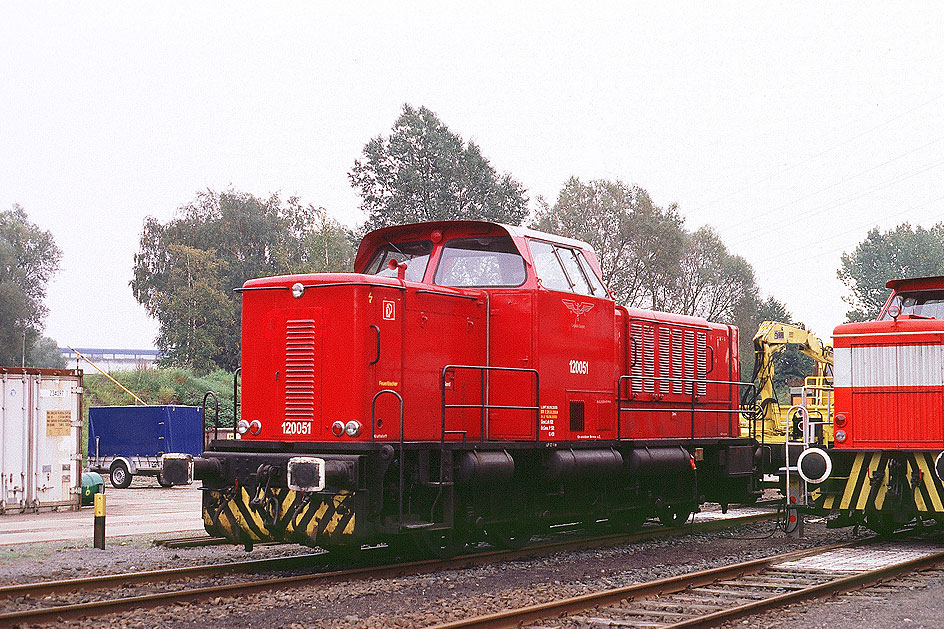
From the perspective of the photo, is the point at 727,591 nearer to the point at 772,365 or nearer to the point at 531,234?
the point at 531,234

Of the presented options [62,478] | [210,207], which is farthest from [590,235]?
[62,478]

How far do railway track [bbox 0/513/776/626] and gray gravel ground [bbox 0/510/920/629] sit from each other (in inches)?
8.4

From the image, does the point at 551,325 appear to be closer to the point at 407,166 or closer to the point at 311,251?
the point at 407,166

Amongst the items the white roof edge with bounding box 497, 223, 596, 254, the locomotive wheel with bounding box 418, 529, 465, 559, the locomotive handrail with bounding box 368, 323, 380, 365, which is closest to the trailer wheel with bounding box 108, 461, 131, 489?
the locomotive wheel with bounding box 418, 529, 465, 559

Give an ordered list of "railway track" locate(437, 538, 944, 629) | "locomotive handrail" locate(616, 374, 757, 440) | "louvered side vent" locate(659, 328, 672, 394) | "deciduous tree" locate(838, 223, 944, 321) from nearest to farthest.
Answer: "railway track" locate(437, 538, 944, 629) → "locomotive handrail" locate(616, 374, 757, 440) → "louvered side vent" locate(659, 328, 672, 394) → "deciduous tree" locate(838, 223, 944, 321)

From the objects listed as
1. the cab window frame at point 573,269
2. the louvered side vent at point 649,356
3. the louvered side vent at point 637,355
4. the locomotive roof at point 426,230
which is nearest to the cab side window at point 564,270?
the cab window frame at point 573,269

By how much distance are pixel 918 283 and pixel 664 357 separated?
11.0 feet

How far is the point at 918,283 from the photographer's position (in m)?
12.5

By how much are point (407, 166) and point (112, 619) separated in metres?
39.6

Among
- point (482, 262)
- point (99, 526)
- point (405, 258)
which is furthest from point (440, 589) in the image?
point (99, 526)

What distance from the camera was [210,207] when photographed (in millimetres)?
56812

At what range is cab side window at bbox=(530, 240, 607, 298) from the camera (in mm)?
10891

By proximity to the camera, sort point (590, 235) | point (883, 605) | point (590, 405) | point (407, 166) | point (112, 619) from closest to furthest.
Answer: point (112, 619) < point (883, 605) < point (590, 405) < point (407, 166) < point (590, 235)

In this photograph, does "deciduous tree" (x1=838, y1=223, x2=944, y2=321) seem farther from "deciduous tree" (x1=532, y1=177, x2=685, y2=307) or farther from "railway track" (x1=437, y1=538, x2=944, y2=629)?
"railway track" (x1=437, y1=538, x2=944, y2=629)
